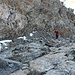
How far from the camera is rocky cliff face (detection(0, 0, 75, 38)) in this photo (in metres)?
32.7

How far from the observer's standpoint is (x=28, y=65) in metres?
18.6

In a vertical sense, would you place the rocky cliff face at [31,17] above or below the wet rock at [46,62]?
above

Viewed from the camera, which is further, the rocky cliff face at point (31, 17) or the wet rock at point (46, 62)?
the rocky cliff face at point (31, 17)

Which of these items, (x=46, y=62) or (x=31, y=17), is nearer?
(x=46, y=62)

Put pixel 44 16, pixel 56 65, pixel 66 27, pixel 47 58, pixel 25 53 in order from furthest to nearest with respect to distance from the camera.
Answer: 1. pixel 66 27
2. pixel 44 16
3. pixel 25 53
4. pixel 47 58
5. pixel 56 65

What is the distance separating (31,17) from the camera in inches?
1496

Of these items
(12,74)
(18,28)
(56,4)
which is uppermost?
(56,4)

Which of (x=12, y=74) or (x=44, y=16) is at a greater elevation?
(x=44, y=16)

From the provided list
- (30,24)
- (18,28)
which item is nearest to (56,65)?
(18,28)

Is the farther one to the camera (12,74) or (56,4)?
(56,4)

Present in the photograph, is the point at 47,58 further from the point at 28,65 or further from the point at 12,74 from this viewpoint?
the point at 12,74

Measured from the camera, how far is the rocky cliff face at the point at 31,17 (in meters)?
32.7

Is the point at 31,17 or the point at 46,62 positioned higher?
the point at 31,17

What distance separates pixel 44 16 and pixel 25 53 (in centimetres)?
2004
